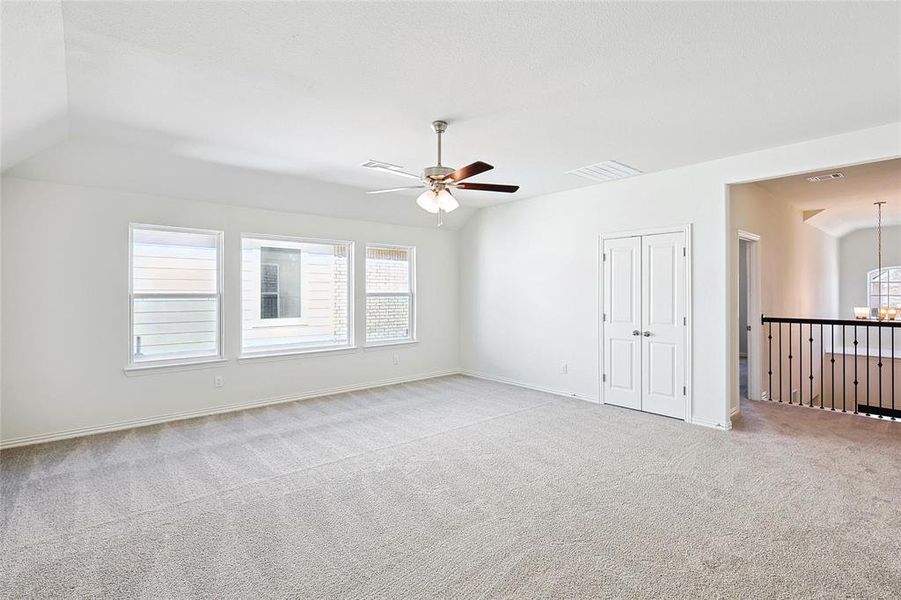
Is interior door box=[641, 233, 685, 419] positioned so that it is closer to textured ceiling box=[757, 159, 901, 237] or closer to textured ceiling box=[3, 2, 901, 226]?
textured ceiling box=[3, 2, 901, 226]

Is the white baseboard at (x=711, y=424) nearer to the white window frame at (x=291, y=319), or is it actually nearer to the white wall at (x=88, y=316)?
the white window frame at (x=291, y=319)

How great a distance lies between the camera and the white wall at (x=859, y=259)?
887 cm

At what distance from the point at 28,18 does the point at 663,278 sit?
537cm

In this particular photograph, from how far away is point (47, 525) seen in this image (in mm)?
2729

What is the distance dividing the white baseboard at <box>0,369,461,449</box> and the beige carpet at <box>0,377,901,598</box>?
0.20 metres

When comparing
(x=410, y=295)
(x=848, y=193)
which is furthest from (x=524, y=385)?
(x=848, y=193)

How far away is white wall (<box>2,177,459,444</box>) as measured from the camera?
412 centimetres

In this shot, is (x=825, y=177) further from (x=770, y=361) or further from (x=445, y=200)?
(x=445, y=200)

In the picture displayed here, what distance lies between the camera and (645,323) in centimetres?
520

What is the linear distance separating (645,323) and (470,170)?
3.15 metres

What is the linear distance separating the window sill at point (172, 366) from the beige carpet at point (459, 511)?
600mm

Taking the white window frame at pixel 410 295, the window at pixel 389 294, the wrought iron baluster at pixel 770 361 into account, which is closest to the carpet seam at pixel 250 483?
the white window frame at pixel 410 295

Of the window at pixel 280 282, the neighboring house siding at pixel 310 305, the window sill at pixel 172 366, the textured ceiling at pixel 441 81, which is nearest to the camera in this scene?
the textured ceiling at pixel 441 81

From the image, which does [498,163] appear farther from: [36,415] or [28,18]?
[36,415]
